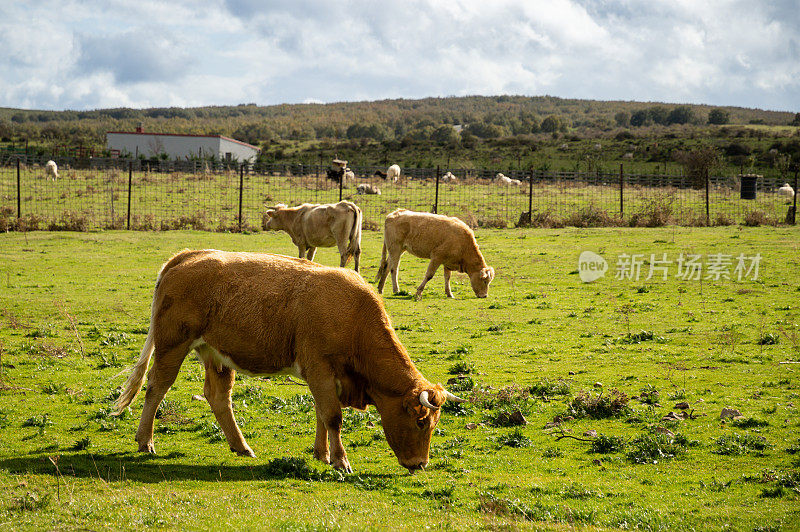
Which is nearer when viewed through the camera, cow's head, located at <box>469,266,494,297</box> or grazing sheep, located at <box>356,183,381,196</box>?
cow's head, located at <box>469,266,494,297</box>

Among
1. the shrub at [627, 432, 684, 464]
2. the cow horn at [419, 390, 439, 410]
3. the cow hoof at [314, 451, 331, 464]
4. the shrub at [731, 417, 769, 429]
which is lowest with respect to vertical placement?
the cow hoof at [314, 451, 331, 464]

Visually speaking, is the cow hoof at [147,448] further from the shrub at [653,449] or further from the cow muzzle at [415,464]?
the shrub at [653,449]

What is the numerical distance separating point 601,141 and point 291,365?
85111 millimetres

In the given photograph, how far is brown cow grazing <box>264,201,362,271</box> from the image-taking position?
2172 centimetres

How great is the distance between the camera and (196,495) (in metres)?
6.46

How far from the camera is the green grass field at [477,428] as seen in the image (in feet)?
20.4

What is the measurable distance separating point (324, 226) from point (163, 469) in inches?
613

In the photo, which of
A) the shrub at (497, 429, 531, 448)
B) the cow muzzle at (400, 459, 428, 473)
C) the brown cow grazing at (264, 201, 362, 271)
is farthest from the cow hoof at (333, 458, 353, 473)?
the brown cow grazing at (264, 201, 362, 271)

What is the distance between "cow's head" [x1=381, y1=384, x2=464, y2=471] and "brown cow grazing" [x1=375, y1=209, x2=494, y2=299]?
37.4 ft

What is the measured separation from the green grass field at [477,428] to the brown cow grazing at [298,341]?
1.58ft

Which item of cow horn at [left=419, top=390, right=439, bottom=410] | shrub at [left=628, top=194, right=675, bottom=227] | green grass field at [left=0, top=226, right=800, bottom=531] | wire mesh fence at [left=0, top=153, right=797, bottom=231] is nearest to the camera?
green grass field at [left=0, top=226, right=800, bottom=531]

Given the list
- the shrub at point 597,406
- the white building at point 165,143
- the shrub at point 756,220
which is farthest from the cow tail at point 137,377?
the white building at point 165,143

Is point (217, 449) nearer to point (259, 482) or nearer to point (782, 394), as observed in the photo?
point (259, 482)

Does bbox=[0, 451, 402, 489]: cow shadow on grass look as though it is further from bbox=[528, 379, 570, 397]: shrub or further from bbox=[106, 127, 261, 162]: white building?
bbox=[106, 127, 261, 162]: white building
